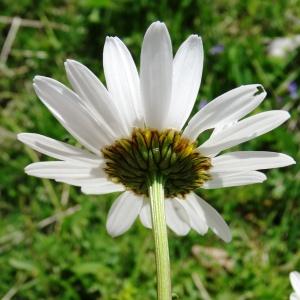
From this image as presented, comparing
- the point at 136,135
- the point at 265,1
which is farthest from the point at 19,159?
the point at 136,135

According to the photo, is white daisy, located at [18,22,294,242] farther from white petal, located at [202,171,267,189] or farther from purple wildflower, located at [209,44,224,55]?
purple wildflower, located at [209,44,224,55]

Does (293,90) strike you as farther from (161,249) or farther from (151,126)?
(161,249)

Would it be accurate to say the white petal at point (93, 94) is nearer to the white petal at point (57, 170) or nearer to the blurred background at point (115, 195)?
the white petal at point (57, 170)

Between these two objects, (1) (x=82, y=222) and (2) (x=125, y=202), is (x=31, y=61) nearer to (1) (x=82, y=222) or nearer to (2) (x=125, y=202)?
(1) (x=82, y=222)

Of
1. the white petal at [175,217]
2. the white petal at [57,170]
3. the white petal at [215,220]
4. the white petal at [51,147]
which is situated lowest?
the white petal at [215,220]

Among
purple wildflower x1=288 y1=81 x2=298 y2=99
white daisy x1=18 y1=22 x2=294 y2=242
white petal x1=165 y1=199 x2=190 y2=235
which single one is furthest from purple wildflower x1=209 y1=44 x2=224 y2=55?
white daisy x1=18 y1=22 x2=294 y2=242

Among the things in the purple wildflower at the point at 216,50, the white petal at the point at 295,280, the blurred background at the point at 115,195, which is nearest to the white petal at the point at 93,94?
the white petal at the point at 295,280
